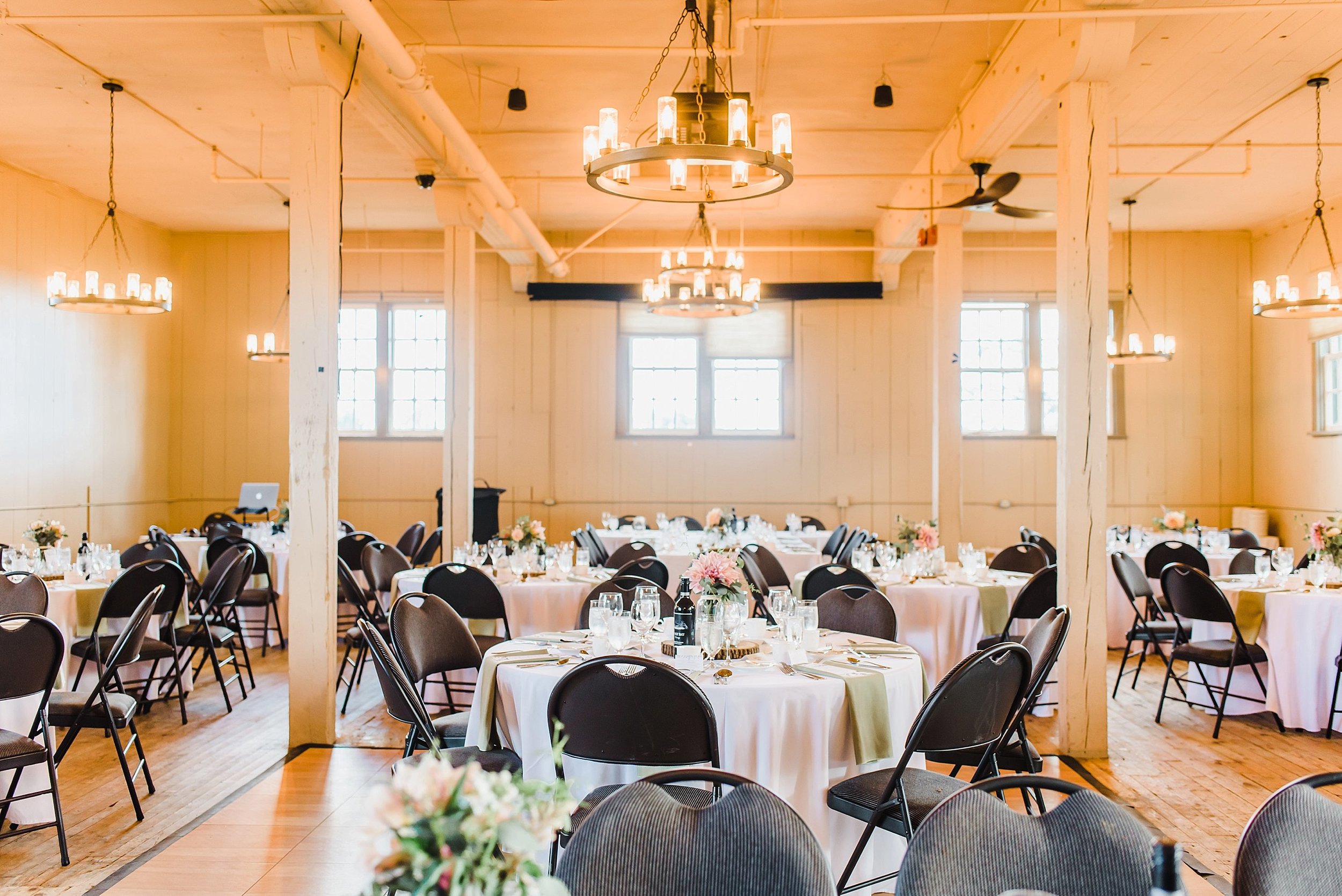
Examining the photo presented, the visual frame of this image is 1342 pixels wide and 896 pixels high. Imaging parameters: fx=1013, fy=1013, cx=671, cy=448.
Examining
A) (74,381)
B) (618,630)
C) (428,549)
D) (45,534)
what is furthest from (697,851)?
(74,381)

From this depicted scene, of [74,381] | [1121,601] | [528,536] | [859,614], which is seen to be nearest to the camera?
[859,614]

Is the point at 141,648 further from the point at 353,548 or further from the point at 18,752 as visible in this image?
the point at 353,548

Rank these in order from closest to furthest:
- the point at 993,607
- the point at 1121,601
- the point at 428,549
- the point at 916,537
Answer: the point at 993,607 → the point at 916,537 → the point at 1121,601 → the point at 428,549

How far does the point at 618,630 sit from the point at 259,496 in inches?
379

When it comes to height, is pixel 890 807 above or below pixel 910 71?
below

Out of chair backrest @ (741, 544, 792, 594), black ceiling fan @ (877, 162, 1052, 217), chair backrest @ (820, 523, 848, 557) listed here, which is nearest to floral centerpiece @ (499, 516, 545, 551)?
chair backrest @ (741, 544, 792, 594)

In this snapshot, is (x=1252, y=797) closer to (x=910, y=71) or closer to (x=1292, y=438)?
(x=910, y=71)

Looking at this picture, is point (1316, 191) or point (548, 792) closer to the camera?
point (548, 792)

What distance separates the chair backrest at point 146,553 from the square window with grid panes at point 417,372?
5.45m

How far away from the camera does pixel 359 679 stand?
7.73 m

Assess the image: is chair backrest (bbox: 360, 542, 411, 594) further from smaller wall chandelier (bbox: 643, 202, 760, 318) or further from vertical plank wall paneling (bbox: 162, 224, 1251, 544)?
vertical plank wall paneling (bbox: 162, 224, 1251, 544)

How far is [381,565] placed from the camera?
7855 mm

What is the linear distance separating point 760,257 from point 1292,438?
668cm

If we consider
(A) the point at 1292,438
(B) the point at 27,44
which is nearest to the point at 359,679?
(B) the point at 27,44
